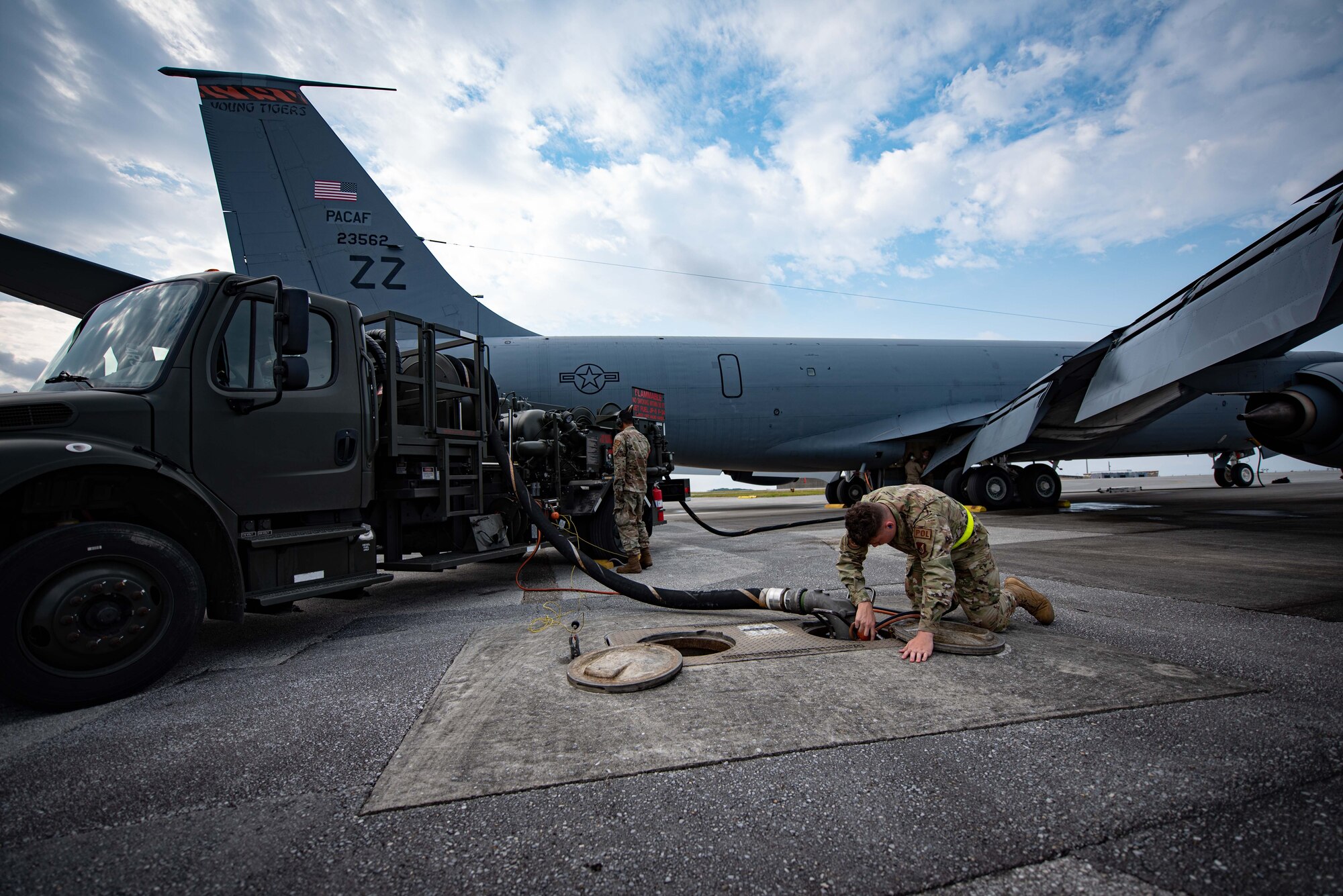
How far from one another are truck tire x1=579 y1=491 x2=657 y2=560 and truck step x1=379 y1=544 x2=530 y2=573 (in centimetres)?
128

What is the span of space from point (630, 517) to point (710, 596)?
2403 mm

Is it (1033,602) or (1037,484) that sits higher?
(1037,484)

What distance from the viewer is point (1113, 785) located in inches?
73.3

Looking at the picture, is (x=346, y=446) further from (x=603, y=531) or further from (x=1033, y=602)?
(x=1033, y=602)

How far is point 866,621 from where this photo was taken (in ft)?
11.1

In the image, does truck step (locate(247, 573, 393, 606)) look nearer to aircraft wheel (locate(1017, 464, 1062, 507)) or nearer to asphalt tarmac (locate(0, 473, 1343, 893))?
asphalt tarmac (locate(0, 473, 1343, 893))

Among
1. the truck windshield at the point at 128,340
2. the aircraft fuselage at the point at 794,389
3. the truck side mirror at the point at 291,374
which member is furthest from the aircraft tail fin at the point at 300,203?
the truck side mirror at the point at 291,374

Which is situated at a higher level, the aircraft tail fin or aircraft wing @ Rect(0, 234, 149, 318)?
the aircraft tail fin

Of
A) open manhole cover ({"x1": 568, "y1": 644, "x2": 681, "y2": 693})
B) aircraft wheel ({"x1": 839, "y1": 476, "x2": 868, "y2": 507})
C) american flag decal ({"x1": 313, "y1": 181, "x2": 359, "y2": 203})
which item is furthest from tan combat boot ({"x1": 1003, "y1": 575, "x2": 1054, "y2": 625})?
american flag decal ({"x1": 313, "y1": 181, "x2": 359, "y2": 203})

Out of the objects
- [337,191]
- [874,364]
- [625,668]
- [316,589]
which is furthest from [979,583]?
[337,191]

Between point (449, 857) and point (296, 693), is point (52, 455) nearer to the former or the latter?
point (296, 693)

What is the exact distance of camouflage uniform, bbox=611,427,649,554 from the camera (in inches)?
265

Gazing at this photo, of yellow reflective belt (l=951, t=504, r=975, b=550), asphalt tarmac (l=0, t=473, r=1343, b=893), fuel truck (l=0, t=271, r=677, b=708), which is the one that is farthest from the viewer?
yellow reflective belt (l=951, t=504, r=975, b=550)

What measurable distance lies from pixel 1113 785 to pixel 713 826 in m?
1.23
